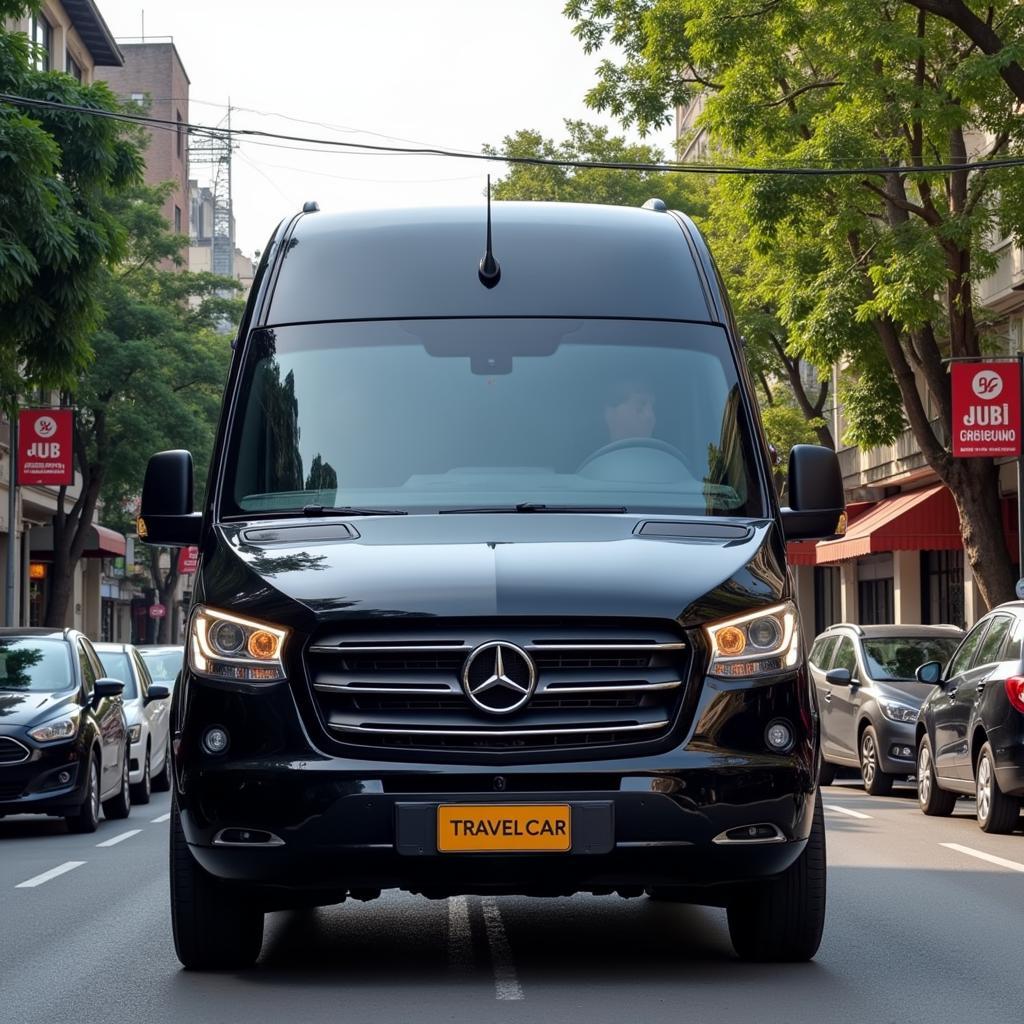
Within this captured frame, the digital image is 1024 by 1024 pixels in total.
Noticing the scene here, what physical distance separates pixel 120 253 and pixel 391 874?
1656 centimetres

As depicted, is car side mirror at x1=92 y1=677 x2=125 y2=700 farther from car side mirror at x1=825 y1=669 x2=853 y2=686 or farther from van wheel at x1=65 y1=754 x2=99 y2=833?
car side mirror at x1=825 y1=669 x2=853 y2=686

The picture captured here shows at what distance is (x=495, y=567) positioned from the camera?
7195 mm

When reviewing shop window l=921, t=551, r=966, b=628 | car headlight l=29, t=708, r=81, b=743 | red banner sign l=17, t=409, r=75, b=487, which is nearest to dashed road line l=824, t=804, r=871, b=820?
car headlight l=29, t=708, r=81, b=743

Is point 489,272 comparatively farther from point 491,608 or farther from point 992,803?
point 992,803

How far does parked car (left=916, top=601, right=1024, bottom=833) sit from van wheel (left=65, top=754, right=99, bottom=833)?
6.53 m

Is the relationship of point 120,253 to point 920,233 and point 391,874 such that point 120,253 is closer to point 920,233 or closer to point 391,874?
point 920,233

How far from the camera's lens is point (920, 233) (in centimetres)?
2667

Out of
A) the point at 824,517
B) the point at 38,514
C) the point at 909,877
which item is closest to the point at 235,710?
the point at 824,517

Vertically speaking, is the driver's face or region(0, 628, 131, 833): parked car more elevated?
the driver's face

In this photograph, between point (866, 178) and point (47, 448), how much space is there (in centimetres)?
1771

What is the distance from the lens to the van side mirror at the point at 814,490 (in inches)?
313

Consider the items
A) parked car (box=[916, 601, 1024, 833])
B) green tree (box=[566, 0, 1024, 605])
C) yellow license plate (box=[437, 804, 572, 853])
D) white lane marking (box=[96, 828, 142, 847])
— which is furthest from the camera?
green tree (box=[566, 0, 1024, 605])

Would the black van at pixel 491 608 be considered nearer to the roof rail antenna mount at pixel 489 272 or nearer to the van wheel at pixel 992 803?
the roof rail antenna mount at pixel 489 272

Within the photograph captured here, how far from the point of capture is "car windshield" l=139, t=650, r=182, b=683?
91.4 ft
